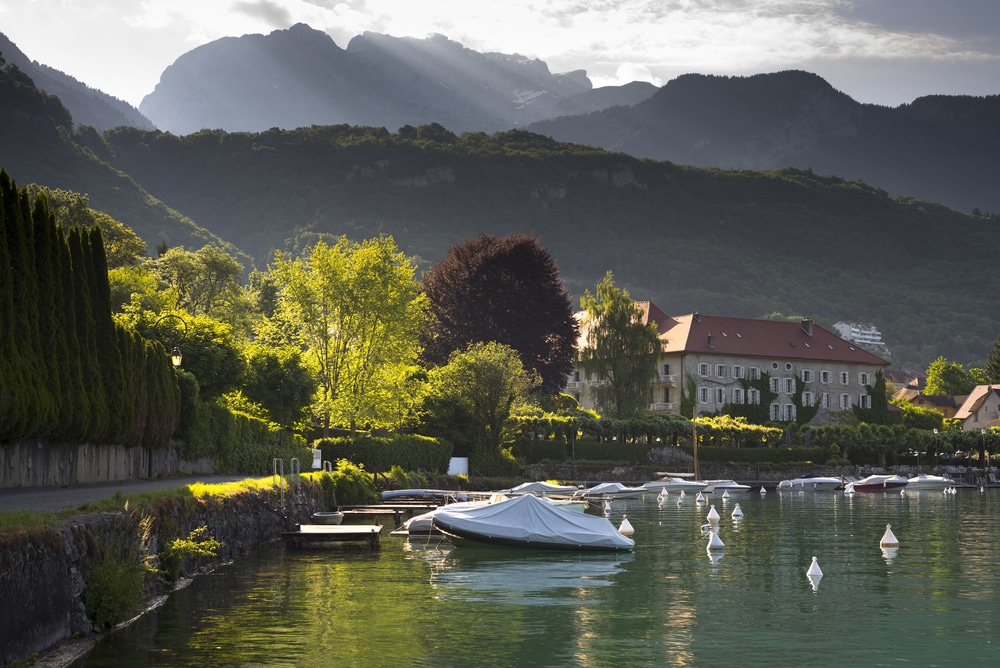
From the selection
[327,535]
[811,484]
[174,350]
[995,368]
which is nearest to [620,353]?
[811,484]

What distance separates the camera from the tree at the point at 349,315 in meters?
73.7

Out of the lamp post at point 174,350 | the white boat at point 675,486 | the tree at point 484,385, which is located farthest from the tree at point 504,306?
the lamp post at point 174,350

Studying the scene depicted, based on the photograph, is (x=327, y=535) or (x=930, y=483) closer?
(x=327, y=535)

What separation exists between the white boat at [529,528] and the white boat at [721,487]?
52229mm

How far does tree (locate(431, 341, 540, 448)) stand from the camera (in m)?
83.9

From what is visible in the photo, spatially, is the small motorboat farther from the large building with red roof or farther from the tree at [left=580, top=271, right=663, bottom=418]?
the large building with red roof

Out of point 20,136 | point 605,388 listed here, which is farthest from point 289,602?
point 20,136

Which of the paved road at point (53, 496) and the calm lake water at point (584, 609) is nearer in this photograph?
the calm lake water at point (584, 609)

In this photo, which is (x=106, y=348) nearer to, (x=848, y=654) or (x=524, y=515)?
(x=524, y=515)

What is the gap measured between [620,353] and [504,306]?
51.7 feet

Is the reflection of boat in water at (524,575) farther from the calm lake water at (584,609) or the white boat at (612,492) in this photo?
the white boat at (612,492)

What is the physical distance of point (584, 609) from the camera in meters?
27.8

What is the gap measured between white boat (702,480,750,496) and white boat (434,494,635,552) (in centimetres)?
5223

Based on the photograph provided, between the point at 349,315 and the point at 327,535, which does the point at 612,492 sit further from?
the point at 327,535
